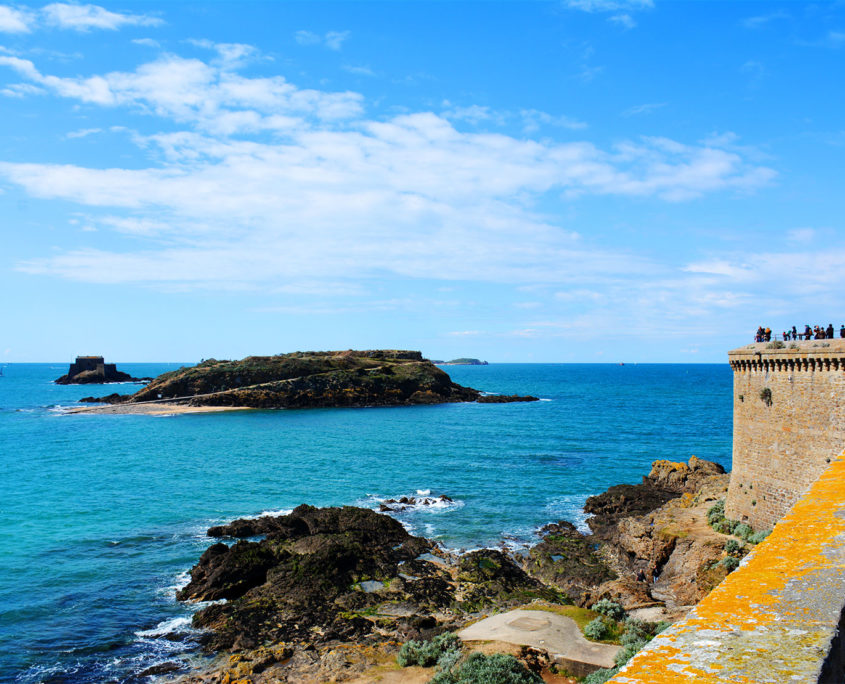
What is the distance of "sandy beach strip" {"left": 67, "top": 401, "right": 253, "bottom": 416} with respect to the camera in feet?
303

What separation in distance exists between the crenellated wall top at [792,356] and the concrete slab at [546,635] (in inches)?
524

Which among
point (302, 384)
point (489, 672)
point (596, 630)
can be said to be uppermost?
point (302, 384)

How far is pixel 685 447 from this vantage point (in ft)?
193

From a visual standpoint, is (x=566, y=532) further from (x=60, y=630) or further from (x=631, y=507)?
(x=60, y=630)

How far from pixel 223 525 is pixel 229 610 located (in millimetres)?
11384

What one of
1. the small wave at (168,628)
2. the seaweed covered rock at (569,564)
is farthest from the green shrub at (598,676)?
the small wave at (168,628)

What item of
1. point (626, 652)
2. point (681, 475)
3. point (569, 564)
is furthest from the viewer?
point (681, 475)

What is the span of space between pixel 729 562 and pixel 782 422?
6.16 metres

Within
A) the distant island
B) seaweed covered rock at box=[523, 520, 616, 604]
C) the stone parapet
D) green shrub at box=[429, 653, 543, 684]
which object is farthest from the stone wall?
the distant island

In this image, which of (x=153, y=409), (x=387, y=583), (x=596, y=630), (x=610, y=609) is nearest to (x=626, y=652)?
(x=596, y=630)

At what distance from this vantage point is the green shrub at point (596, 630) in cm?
1799

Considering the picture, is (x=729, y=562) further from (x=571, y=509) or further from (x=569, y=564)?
(x=571, y=509)

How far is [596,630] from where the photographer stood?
1808 cm

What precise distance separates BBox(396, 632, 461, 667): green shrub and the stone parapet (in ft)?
45.9
